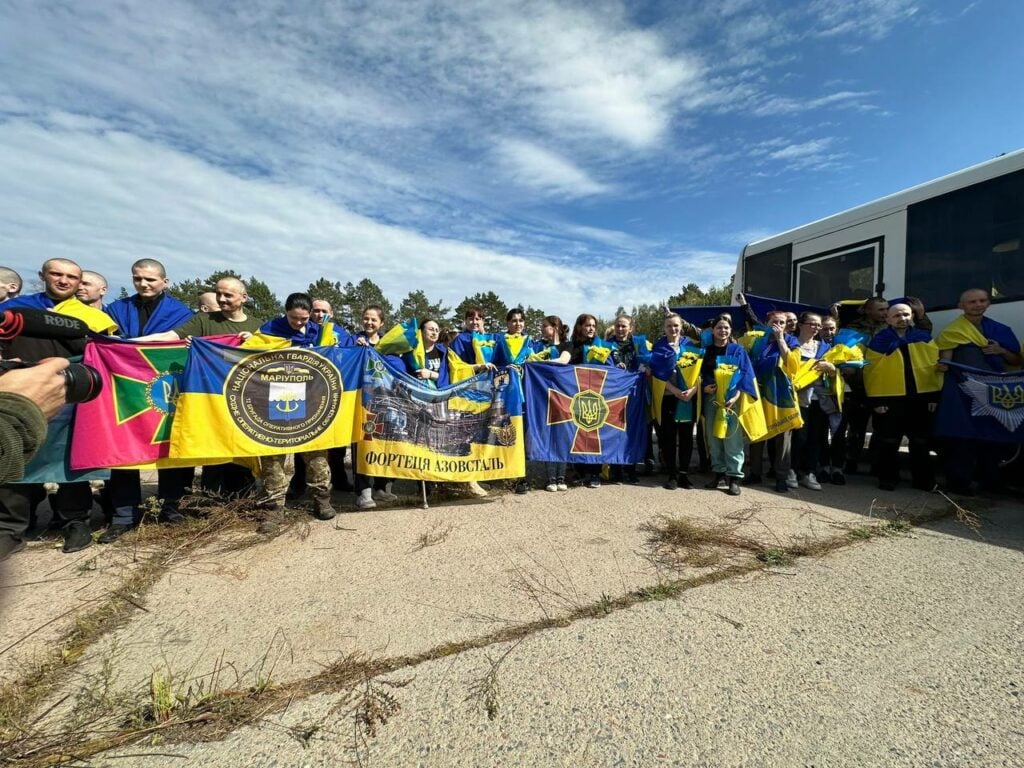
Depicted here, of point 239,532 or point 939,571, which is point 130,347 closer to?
point 239,532

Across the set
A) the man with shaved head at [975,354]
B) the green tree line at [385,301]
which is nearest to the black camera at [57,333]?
the man with shaved head at [975,354]

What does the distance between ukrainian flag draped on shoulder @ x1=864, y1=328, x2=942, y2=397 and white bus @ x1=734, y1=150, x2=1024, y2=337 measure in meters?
0.72

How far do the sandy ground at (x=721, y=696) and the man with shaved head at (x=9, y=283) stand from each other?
5.00m

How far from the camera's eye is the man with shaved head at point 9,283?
4430 mm

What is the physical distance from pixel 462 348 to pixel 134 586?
13.1 feet

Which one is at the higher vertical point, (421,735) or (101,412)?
(101,412)

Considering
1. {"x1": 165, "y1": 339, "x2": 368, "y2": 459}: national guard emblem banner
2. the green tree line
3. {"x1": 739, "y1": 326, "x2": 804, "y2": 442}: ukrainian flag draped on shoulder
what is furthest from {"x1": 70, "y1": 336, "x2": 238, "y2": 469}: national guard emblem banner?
the green tree line

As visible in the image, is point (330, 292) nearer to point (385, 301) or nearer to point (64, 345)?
point (385, 301)

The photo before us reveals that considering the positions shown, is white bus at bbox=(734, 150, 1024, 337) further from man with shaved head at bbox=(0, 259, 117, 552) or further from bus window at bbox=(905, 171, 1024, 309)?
man with shaved head at bbox=(0, 259, 117, 552)

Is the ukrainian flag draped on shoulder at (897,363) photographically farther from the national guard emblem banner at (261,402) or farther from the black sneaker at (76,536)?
the black sneaker at (76,536)

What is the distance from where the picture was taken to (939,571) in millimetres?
3078

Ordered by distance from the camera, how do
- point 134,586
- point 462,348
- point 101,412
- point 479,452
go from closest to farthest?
point 134,586 → point 101,412 → point 479,452 → point 462,348

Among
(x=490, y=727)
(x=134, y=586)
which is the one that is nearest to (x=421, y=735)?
(x=490, y=727)

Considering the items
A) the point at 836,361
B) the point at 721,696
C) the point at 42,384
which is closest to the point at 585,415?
the point at 836,361
